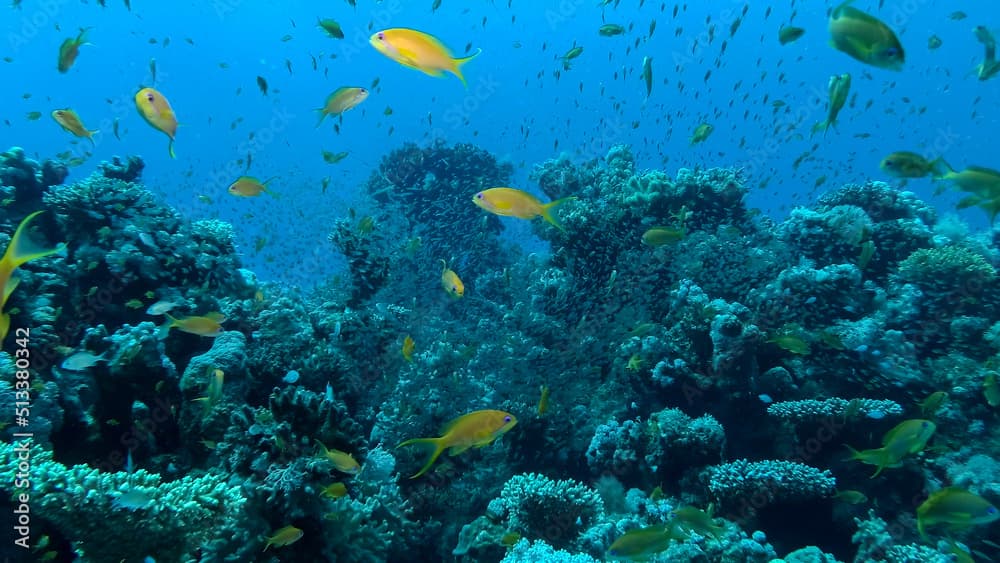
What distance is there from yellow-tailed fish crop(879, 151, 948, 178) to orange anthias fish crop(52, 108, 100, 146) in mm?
9411

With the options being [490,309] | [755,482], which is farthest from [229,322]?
[755,482]

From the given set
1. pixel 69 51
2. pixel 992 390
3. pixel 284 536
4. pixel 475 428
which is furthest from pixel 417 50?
pixel 992 390

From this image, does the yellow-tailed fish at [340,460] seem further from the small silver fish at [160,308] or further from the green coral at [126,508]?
the small silver fish at [160,308]

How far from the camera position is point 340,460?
3.55 meters

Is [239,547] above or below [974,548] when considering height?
above

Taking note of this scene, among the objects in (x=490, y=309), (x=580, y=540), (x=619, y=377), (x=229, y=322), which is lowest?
(x=580, y=540)

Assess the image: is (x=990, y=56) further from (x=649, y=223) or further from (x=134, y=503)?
(x=134, y=503)

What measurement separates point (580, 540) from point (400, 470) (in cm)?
208

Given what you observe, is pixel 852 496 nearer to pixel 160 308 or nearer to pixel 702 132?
pixel 702 132

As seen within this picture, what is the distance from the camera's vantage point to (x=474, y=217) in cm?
1291

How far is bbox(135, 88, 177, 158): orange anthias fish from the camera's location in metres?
4.20

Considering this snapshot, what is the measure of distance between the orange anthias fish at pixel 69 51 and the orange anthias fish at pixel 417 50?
469 cm

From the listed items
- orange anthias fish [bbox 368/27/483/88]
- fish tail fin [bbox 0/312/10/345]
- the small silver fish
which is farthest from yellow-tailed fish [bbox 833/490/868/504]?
the small silver fish

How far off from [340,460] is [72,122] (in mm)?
5850
